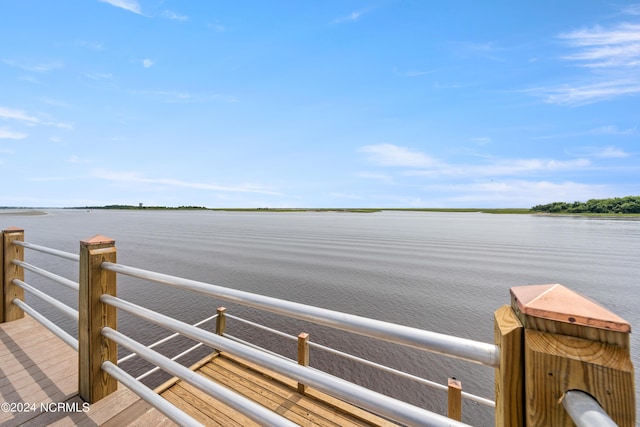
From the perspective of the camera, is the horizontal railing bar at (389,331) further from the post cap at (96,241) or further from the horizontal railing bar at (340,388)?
the post cap at (96,241)

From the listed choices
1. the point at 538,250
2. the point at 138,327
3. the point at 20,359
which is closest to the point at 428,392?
the point at 20,359

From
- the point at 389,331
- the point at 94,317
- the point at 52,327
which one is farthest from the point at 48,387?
the point at 389,331

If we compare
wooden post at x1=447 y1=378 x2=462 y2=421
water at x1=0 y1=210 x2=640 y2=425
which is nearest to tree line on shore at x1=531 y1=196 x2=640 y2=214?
water at x1=0 y1=210 x2=640 y2=425

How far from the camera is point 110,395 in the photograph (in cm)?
227

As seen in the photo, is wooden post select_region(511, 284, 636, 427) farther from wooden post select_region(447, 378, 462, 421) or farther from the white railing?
wooden post select_region(447, 378, 462, 421)

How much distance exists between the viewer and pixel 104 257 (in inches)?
86.0

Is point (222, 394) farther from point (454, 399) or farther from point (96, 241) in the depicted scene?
point (454, 399)

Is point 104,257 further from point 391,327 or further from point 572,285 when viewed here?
point 572,285

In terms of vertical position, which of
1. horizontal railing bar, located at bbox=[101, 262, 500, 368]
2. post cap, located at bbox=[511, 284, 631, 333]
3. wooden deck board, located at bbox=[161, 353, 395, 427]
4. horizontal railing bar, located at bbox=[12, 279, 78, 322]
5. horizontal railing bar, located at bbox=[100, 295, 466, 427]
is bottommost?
wooden deck board, located at bbox=[161, 353, 395, 427]

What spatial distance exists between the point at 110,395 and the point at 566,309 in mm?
3151

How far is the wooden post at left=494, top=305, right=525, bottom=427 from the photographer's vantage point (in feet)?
2.73

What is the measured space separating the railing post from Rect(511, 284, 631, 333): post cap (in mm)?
2681

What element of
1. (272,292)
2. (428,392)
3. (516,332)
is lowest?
(428,392)

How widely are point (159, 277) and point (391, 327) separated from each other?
145 centimetres
